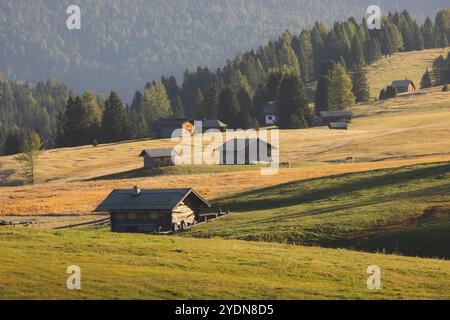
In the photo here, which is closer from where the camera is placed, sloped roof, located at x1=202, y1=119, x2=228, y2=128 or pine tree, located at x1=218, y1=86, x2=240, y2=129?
sloped roof, located at x1=202, y1=119, x2=228, y2=128

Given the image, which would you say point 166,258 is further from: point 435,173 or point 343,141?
point 343,141

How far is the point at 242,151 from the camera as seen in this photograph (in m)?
115

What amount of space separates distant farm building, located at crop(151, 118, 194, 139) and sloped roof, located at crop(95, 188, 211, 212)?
9711 centimetres

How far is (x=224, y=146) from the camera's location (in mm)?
116062

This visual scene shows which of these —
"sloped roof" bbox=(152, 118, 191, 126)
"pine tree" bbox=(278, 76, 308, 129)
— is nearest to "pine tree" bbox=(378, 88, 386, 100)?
"pine tree" bbox=(278, 76, 308, 129)

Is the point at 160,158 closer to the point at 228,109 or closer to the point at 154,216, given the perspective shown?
the point at 154,216

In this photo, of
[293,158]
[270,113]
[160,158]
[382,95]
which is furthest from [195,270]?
[382,95]

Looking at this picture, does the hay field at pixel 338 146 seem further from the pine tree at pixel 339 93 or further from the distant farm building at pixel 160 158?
the distant farm building at pixel 160 158

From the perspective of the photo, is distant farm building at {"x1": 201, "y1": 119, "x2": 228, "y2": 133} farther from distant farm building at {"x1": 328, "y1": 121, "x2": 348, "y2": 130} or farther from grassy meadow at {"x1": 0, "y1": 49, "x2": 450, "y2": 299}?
grassy meadow at {"x1": 0, "y1": 49, "x2": 450, "y2": 299}

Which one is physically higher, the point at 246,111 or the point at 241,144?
the point at 246,111

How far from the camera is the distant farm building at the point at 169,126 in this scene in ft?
529

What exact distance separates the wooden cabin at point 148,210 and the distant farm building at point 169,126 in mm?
97366

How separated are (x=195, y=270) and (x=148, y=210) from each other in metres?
27.0

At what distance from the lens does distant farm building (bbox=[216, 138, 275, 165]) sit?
378 feet
